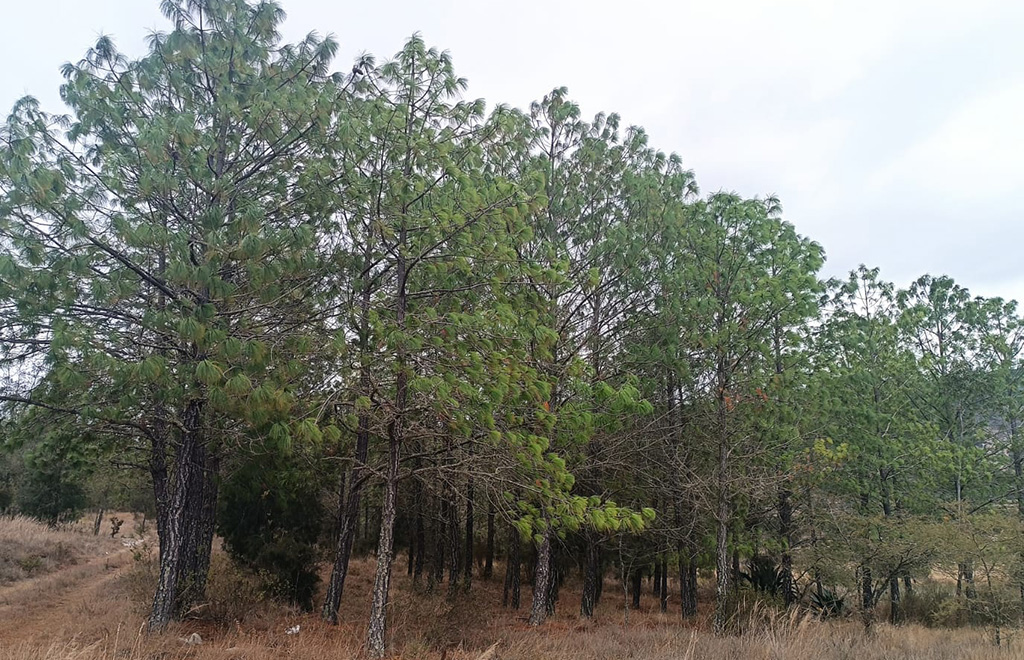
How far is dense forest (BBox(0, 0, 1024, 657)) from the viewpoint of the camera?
722 cm

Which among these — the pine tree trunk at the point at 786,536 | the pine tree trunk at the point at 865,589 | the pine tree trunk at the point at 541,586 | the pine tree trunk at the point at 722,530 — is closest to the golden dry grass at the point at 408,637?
the pine tree trunk at the point at 541,586

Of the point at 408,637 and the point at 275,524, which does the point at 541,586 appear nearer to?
the point at 408,637

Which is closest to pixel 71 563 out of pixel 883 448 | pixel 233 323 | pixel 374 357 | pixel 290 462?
pixel 290 462

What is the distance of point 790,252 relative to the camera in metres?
11.3

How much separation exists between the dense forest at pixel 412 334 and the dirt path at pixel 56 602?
78.1 inches

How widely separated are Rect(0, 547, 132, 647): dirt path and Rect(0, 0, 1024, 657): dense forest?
198 cm

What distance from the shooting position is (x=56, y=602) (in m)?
13.5

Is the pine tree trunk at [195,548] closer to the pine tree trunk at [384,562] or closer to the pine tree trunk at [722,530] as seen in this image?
the pine tree trunk at [384,562]

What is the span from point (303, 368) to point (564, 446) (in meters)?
5.55

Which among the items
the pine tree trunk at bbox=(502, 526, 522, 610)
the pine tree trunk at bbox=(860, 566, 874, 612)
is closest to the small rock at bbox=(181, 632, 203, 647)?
the pine tree trunk at bbox=(502, 526, 522, 610)

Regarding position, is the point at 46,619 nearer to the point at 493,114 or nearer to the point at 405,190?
the point at 405,190

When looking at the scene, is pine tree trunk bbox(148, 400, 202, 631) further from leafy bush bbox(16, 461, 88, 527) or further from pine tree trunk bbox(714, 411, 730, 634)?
leafy bush bbox(16, 461, 88, 527)

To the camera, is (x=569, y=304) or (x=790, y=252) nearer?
(x=790, y=252)

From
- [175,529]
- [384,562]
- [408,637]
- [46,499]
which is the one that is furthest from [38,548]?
[384,562]
